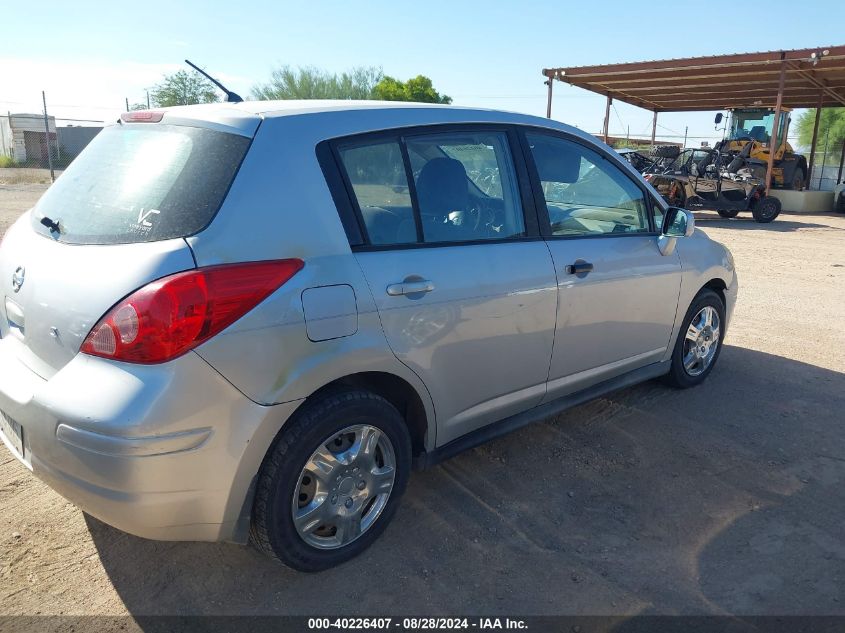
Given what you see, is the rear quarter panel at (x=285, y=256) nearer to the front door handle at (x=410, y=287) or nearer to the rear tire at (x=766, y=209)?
the front door handle at (x=410, y=287)

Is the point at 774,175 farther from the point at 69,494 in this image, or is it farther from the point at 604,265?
the point at 69,494

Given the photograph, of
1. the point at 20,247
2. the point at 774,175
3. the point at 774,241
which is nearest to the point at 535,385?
the point at 20,247

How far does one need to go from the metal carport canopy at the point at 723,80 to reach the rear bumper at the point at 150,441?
18.8 meters

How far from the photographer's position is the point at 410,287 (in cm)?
264

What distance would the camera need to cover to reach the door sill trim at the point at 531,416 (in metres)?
3.02

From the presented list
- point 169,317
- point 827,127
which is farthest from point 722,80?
point 169,317

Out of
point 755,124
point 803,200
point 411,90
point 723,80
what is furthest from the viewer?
point 411,90

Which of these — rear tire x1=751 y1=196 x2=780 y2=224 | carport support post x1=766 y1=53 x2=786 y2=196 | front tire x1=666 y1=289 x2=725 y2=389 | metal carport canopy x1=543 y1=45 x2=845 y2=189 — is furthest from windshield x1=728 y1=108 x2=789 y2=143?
front tire x1=666 y1=289 x2=725 y2=389

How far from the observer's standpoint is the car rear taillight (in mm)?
2080

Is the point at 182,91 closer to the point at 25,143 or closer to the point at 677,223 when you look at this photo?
the point at 25,143

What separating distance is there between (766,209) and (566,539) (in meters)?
17.6

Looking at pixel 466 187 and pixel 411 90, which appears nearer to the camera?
pixel 466 187

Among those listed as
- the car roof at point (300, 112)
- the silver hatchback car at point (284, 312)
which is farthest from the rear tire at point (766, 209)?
the car roof at point (300, 112)

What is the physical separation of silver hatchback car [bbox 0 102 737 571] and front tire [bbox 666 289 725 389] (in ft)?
4.28
